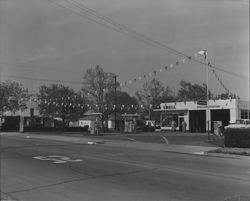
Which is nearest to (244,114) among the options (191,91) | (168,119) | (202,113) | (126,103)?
(202,113)

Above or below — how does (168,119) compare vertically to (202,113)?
below

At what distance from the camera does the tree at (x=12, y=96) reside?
6125cm

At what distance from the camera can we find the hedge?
23000 millimetres

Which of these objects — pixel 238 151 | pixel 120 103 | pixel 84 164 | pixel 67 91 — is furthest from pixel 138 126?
pixel 84 164

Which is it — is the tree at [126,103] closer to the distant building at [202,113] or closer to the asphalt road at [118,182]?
the distant building at [202,113]

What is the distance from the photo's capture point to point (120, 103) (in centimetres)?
8888

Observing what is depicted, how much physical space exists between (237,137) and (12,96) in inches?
1794

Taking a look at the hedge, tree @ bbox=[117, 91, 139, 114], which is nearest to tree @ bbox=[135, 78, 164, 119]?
tree @ bbox=[117, 91, 139, 114]

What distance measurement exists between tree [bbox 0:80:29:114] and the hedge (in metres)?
41.7

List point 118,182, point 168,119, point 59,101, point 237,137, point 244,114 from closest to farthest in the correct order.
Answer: point 118,182, point 237,137, point 244,114, point 168,119, point 59,101

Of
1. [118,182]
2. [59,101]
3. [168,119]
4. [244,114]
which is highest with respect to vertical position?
[59,101]

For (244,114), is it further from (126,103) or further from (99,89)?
(126,103)

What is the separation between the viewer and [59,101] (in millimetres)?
64688

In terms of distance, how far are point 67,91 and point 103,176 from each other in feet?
183
